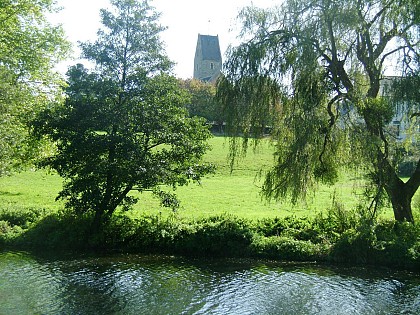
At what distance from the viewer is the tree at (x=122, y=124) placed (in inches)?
649

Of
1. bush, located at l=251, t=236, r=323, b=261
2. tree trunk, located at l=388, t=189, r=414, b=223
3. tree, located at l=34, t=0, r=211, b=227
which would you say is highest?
tree, located at l=34, t=0, r=211, b=227

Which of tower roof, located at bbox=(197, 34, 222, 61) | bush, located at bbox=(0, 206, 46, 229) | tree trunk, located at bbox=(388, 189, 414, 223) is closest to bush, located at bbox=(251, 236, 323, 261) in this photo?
tree trunk, located at bbox=(388, 189, 414, 223)

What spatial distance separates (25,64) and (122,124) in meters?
10.2

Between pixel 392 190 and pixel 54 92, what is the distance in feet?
59.5

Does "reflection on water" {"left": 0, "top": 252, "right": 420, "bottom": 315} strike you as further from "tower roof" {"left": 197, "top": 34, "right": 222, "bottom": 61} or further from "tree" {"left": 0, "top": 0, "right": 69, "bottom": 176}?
"tower roof" {"left": 197, "top": 34, "right": 222, "bottom": 61}

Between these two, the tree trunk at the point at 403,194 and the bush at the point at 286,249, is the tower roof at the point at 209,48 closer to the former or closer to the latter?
the tree trunk at the point at 403,194

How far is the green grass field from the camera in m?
21.7

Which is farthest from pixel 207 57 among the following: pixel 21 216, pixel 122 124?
pixel 122 124

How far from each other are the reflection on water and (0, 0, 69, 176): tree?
5.95m

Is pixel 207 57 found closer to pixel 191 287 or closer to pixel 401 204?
pixel 401 204

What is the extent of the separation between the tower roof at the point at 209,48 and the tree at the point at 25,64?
2707 inches

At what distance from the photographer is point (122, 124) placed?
16547 mm

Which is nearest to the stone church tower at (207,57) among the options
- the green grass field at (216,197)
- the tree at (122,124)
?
the green grass field at (216,197)

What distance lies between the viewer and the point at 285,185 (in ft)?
54.4
